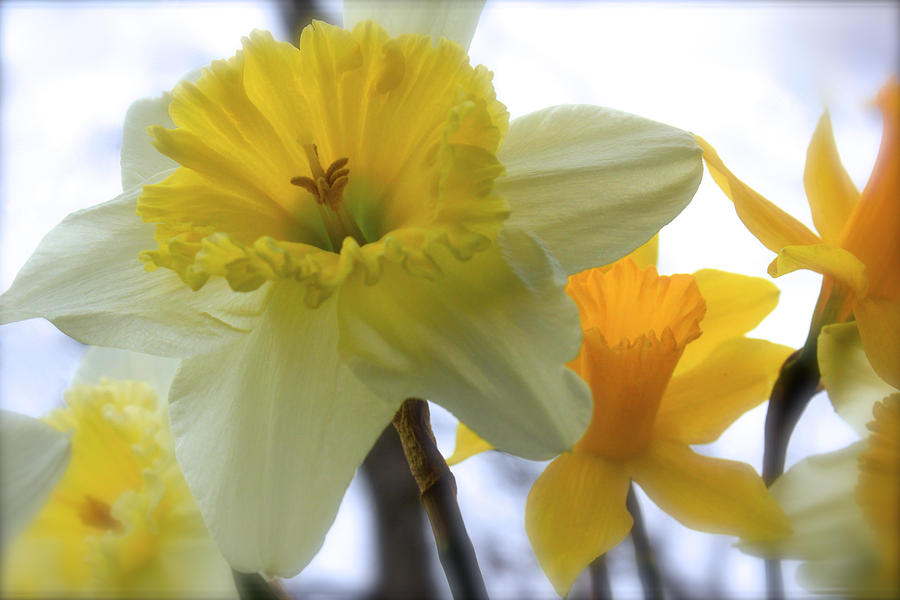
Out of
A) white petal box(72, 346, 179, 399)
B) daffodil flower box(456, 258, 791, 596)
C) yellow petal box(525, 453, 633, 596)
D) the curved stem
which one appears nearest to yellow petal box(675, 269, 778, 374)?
daffodil flower box(456, 258, 791, 596)

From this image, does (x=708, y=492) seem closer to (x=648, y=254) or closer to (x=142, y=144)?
(x=648, y=254)

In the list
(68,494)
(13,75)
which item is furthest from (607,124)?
(13,75)

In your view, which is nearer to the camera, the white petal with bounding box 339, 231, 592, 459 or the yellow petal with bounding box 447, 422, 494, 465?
the white petal with bounding box 339, 231, 592, 459

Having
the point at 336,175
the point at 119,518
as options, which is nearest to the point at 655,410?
the point at 336,175

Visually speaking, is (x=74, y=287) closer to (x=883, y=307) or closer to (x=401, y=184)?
(x=401, y=184)

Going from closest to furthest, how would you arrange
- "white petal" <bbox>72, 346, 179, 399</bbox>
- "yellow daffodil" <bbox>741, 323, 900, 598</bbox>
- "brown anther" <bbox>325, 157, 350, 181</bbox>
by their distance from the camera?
1. "yellow daffodil" <bbox>741, 323, 900, 598</bbox>
2. "brown anther" <bbox>325, 157, 350, 181</bbox>
3. "white petal" <bbox>72, 346, 179, 399</bbox>

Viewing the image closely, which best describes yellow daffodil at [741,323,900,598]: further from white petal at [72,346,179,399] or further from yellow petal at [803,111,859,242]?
white petal at [72,346,179,399]

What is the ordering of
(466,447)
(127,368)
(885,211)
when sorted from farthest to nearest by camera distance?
(127,368) → (466,447) → (885,211)
